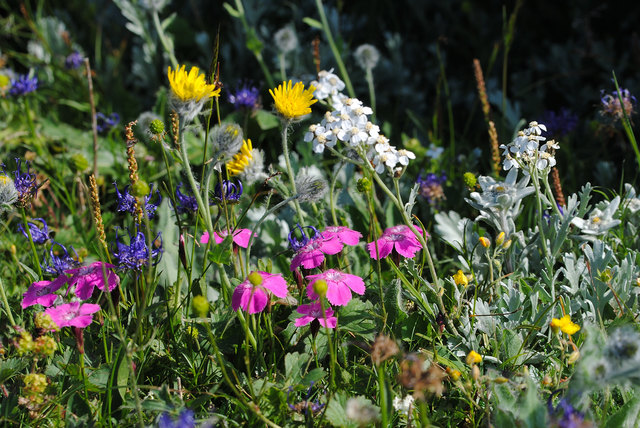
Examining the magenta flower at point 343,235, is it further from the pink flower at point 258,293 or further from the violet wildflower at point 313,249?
the pink flower at point 258,293

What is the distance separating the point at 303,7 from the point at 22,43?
1964mm

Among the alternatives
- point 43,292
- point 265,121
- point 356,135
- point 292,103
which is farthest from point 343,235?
point 265,121

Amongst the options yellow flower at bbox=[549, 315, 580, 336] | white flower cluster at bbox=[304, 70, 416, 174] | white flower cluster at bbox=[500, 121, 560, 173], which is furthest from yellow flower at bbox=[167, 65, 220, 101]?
yellow flower at bbox=[549, 315, 580, 336]

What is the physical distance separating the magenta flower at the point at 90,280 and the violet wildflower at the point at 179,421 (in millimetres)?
386

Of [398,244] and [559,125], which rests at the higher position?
[559,125]

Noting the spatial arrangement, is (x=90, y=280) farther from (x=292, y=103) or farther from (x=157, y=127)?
(x=292, y=103)

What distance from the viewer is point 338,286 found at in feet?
5.34

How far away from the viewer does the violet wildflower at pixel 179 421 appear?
4.17 ft

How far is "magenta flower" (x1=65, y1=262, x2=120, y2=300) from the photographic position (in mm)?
1617

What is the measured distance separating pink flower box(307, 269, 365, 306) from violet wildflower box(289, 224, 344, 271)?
4 cm

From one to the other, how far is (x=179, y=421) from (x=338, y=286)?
1.78 feet

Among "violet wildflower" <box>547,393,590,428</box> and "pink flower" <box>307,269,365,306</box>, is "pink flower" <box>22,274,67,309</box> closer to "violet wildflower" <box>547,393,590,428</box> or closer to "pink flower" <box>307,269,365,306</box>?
"pink flower" <box>307,269,365,306</box>

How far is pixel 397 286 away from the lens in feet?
5.92

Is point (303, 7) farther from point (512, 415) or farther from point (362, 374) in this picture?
point (512, 415)
